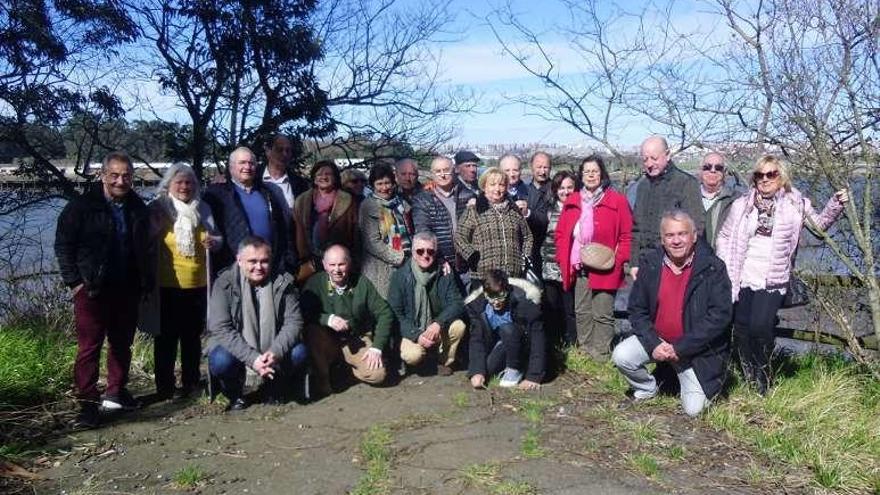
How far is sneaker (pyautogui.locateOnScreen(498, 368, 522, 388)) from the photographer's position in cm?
545

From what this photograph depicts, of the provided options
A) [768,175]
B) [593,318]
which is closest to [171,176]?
[593,318]

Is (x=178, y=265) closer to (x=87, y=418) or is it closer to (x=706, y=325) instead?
(x=87, y=418)

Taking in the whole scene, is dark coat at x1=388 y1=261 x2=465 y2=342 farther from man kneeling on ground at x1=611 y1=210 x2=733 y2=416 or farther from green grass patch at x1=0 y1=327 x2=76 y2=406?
green grass patch at x1=0 y1=327 x2=76 y2=406

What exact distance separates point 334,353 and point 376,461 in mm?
1509

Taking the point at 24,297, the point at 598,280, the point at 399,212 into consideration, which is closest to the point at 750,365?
the point at 598,280

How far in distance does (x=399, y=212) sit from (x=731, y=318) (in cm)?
256

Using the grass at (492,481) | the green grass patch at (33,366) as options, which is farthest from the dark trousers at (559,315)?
the green grass patch at (33,366)

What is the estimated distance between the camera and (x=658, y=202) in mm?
5480

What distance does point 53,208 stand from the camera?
9289 mm

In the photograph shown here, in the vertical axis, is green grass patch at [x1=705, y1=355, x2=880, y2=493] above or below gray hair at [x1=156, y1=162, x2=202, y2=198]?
below

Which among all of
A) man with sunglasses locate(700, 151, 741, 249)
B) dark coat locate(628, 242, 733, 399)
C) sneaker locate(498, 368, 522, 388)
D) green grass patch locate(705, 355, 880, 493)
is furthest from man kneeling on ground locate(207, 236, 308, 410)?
man with sunglasses locate(700, 151, 741, 249)

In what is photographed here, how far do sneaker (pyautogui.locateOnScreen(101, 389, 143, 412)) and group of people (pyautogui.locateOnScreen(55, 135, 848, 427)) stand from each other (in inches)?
0.5

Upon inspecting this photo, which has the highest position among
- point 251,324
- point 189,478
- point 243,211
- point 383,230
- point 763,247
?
point 243,211

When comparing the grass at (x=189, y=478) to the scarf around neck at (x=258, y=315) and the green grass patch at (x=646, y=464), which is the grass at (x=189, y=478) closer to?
the scarf around neck at (x=258, y=315)
